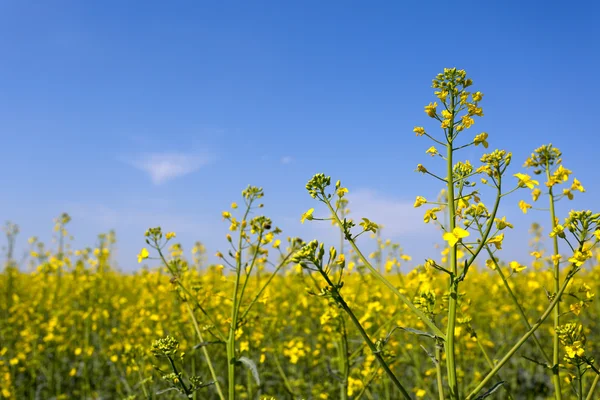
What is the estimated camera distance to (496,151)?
2.12m

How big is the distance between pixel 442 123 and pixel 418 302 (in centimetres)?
90

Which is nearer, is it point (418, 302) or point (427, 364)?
point (418, 302)

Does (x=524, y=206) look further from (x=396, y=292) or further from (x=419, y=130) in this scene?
(x=396, y=292)

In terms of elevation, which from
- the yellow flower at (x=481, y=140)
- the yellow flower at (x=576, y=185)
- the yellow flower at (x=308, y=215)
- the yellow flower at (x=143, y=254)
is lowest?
the yellow flower at (x=308, y=215)

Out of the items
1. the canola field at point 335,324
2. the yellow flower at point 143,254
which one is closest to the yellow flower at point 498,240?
the canola field at point 335,324

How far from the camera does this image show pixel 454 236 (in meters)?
1.86

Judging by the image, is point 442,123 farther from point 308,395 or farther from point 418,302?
point 308,395

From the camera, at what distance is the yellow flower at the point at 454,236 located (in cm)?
184

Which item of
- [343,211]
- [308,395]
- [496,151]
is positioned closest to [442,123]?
[496,151]

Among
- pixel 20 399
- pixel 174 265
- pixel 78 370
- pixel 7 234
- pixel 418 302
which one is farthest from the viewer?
pixel 7 234

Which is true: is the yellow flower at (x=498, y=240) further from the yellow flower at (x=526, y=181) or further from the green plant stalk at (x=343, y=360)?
the green plant stalk at (x=343, y=360)

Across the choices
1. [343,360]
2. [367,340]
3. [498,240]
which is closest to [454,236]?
[498,240]

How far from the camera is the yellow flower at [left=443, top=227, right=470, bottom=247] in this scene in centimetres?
184

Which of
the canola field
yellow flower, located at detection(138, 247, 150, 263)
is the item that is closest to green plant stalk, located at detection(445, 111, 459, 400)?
the canola field
